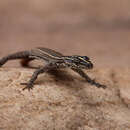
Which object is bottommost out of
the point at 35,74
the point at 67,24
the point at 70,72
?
the point at 67,24

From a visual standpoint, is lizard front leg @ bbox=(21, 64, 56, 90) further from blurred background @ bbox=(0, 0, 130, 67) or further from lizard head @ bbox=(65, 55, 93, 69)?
blurred background @ bbox=(0, 0, 130, 67)

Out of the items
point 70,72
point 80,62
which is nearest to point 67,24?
point 70,72

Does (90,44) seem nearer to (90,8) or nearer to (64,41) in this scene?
(64,41)

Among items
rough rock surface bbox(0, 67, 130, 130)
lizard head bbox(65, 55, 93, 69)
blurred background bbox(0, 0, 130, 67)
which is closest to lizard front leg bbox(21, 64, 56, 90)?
rough rock surface bbox(0, 67, 130, 130)

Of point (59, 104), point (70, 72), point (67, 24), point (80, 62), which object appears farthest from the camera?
point (67, 24)

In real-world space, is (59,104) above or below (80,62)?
below

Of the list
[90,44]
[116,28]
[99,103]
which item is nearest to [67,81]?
[99,103]

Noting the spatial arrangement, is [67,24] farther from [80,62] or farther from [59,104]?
[59,104]

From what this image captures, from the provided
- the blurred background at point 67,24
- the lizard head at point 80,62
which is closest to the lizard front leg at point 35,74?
the lizard head at point 80,62
